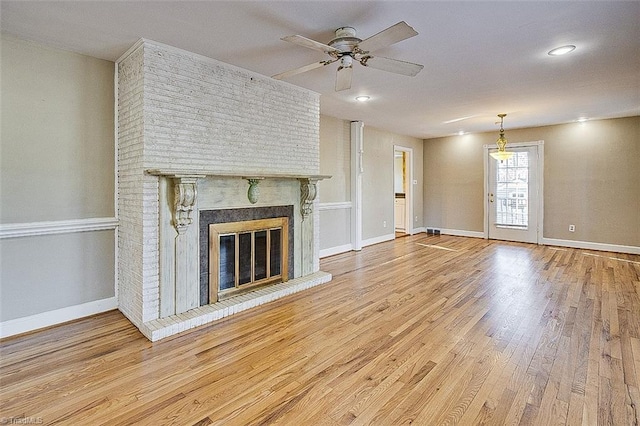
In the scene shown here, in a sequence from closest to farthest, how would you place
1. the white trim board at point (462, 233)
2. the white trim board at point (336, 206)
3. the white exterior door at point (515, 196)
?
the white trim board at point (336, 206) < the white exterior door at point (515, 196) < the white trim board at point (462, 233)

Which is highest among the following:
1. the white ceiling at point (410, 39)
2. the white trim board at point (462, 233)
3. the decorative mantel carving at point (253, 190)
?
the white ceiling at point (410, 39)

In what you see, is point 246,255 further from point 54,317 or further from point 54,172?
point 54,172

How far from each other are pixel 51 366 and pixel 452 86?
483cm

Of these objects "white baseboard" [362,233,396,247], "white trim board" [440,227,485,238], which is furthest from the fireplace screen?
"white trim board" [440,227,485,238]

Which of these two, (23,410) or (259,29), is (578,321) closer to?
(259,29)

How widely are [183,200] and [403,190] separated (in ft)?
22.8

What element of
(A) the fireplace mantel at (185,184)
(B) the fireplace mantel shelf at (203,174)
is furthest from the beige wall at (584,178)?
(A) the fireplace mantel at (185,184)

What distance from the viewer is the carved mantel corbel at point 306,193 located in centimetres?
421

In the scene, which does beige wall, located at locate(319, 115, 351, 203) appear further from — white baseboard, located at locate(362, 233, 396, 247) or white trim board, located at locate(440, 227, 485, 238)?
white trim board, located at locate(440, 227, 485, 238)

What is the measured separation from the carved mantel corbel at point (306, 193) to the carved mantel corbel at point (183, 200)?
152 cm

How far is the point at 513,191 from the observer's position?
24.3 ft

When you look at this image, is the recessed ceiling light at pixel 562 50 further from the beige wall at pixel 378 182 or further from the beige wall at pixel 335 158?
the beige wall at pixel 378 182

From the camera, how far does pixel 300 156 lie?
4.29m

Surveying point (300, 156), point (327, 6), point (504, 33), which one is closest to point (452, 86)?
point (504, 33)
